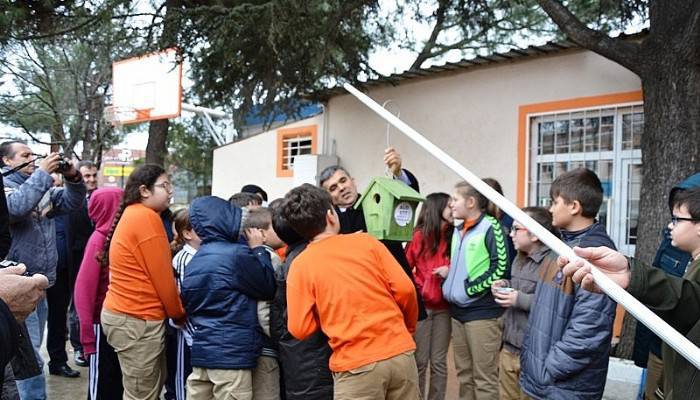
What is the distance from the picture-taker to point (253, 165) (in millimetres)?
12000

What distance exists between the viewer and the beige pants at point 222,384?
10.6ft

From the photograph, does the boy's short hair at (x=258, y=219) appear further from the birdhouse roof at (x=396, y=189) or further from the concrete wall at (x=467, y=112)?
the concrete wall at (x=467, y=112)

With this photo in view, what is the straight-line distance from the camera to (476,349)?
407 centimetres

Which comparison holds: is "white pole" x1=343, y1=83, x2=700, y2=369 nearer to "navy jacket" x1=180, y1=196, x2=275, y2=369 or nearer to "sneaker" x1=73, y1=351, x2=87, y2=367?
"navy jacket" x1=180, y1=196, x2=275, y2=369

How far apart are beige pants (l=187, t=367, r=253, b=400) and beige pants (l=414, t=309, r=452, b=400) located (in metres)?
1.55

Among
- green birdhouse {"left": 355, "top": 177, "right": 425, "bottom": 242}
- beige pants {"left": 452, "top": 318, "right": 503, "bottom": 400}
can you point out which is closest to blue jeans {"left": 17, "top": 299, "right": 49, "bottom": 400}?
green birdhouse {"left": 355, "top": 177, "right": 425, "bottom": 242}

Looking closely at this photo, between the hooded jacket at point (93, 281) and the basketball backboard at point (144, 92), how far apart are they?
4068mm

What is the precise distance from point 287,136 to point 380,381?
29.3 feet

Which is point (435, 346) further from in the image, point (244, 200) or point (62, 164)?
point (62, 164)

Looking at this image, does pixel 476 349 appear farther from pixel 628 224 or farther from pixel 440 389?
pixel 628 224

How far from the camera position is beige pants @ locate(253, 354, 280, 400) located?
11.1 ft

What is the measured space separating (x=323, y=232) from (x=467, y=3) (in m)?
5.61

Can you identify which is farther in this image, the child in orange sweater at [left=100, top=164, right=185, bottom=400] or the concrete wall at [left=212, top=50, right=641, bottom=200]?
the concrete wall at [left=212, top=50, right=641, bottom=200]

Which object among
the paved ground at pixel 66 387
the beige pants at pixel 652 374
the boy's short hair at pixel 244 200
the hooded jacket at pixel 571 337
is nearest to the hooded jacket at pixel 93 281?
the boy's short hair at pixel 244 200
